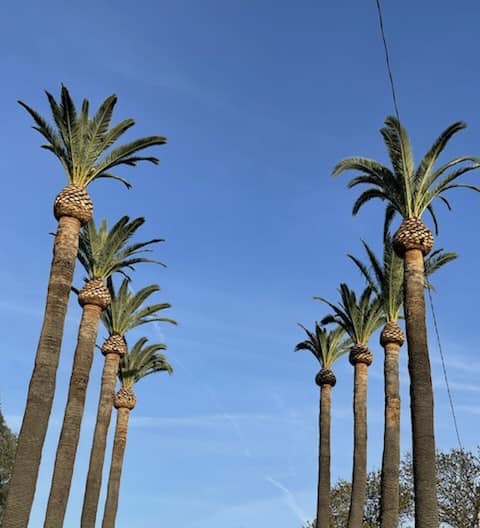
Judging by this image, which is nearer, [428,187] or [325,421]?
[428,187]

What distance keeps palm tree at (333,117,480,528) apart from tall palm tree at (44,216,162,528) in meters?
9.45

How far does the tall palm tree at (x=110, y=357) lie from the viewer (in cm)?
3047

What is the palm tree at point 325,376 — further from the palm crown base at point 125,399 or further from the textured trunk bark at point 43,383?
the textured trunk bark at point 43,383

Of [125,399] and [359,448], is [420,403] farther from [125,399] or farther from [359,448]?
[125,399]

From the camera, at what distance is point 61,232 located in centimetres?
2144

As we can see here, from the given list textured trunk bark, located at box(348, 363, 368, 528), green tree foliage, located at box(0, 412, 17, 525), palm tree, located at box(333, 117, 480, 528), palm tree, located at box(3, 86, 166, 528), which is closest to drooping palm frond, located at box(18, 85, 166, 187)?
palm tree, located at box(3, 86, 166, 528)

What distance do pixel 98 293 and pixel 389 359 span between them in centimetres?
1172

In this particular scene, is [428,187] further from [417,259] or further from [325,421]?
[325,421]

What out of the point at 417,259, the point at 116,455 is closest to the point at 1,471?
the point at 116,455

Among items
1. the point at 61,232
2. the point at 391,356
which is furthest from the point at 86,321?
the point at 391,356

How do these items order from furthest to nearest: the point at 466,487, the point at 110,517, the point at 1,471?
the point at 1,471 → the point at 466,487 → the point at 110,517

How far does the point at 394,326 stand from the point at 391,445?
475 centimetres

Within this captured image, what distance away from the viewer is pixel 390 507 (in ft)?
87.9

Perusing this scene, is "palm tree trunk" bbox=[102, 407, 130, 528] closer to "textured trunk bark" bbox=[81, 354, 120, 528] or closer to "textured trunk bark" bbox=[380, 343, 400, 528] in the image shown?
"textured trunk bark" bbox=[81, 354, 120, 528]
